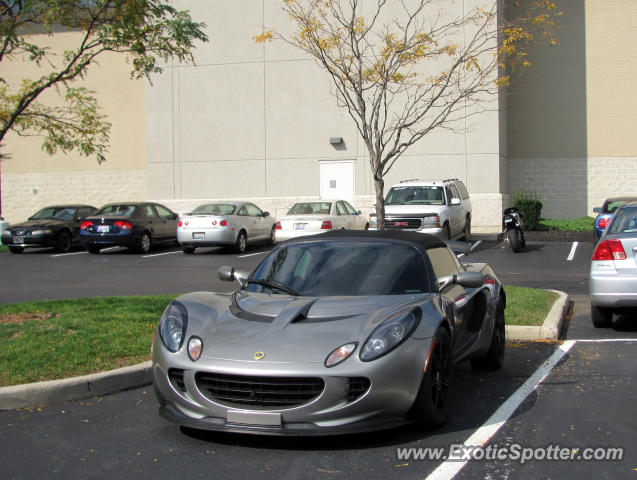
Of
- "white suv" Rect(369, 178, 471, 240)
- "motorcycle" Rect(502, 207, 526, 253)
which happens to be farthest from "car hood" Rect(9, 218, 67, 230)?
"motorcycle" Rect(502, 207, 526, 253)

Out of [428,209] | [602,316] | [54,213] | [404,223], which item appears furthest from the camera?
[54,213]

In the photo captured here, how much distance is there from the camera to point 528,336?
27.9 ft

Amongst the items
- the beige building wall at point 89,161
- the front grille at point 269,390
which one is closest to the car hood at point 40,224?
the beige building wall at point 89,161

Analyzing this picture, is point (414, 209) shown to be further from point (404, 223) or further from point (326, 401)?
point (326, 401)

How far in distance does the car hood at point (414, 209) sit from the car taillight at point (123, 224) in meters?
7.31

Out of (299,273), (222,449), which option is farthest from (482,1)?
(222,449)

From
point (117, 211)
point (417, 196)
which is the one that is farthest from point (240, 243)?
point (417, 196)

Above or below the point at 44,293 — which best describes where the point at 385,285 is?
above

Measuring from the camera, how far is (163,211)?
24.2 m

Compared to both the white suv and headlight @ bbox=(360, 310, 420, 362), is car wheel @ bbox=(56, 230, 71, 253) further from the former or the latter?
headlight @ bbox=(360, 310, 420, 362)

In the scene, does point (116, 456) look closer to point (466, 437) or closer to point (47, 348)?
point (466, 437)

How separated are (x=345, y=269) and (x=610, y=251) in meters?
4.14

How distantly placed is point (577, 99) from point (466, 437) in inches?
1040

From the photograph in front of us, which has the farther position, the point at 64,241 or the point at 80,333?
the point at 64,241
